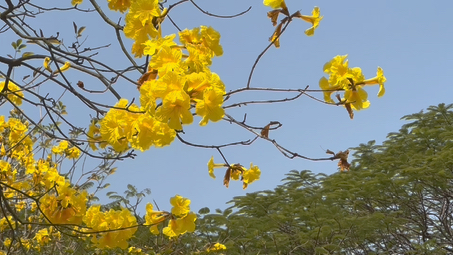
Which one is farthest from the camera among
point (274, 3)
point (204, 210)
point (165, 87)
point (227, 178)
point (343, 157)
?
point (204, 210)

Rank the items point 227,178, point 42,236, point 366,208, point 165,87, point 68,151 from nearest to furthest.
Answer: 1. point 165,87
2. point 227,178
3. point 42,236
4. point 68,151
5. point 366,208

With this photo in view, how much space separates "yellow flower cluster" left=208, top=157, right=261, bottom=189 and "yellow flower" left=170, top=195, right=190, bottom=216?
0.55 ft

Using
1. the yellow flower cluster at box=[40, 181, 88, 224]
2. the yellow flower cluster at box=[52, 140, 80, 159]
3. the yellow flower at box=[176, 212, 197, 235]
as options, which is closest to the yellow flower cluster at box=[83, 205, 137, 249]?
the yellow flower cluster at box=[40, 181, 88, 224]

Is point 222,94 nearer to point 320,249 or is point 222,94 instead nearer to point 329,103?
point 329,103

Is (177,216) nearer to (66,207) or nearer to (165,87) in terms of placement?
(66,207)

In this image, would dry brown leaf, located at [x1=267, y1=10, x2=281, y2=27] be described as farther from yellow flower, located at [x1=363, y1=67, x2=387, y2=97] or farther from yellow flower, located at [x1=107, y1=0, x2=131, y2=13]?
yellow flower, located at [x1=107, y1=0, x2=131, y2=13]

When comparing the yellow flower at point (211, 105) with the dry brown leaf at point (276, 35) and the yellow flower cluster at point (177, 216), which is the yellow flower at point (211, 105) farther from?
the yellow flower cluster at point (177, 216)

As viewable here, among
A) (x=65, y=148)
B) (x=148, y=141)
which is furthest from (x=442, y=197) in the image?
(x=148, y=141)

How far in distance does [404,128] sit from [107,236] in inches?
267

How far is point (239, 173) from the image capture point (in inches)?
64.8

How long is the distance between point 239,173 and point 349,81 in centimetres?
55

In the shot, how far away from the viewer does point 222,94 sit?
995 millimetres

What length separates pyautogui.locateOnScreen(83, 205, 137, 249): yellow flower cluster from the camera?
4.61ft

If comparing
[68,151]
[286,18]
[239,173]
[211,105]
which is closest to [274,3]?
[286,18]
